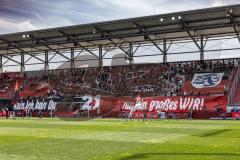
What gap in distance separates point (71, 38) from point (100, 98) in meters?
11.5

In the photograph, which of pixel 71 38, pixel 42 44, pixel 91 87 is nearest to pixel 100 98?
pixel 91 87

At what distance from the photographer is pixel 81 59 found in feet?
229

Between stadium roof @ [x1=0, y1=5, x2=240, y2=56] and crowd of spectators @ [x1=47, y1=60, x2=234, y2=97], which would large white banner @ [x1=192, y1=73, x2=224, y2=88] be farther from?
stadium roof @ [x1=0, y1=5, x2=240, y2=56]

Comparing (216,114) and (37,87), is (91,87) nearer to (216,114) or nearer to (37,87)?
(37,87)

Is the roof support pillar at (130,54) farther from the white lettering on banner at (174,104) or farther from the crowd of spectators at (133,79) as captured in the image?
the white lettering on banner at (174,104)

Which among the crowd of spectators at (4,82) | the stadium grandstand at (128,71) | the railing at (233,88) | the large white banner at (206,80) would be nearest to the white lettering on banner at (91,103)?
the stadium grandstand at (128,71)

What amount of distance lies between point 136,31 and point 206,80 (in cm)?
1135

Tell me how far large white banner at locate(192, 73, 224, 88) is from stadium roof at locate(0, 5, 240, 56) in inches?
197

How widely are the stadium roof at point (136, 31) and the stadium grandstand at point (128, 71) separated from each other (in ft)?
0.37

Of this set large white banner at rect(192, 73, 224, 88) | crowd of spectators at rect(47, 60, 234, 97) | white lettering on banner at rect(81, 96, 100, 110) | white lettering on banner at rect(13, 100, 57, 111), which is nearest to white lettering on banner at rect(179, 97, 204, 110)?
crowd of spectators at rect(47, 60, 234, 97)

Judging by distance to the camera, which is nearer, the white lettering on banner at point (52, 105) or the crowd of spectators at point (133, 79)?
the crowd of spectators at point (133, 79)

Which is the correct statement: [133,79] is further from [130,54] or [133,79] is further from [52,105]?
[52,105]

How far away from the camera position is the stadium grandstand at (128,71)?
5078 cm

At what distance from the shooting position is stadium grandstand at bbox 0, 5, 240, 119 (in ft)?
167
